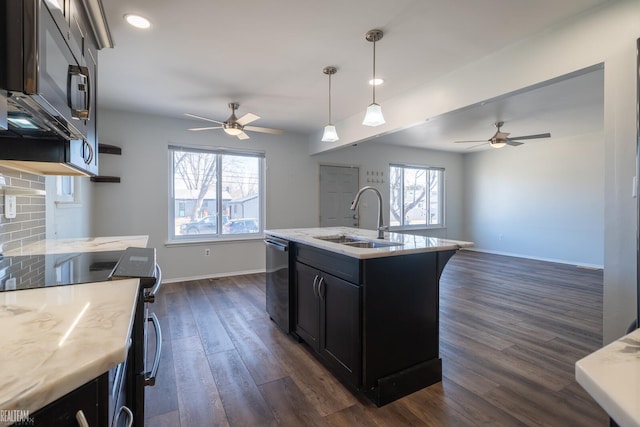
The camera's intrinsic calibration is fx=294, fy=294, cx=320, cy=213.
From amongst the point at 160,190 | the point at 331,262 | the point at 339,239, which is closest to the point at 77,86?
the point at 331,262

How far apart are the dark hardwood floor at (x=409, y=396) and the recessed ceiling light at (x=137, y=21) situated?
253 cm

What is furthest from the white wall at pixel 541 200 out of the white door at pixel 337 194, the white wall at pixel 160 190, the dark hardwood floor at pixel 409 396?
the white wall at pixel 160 190

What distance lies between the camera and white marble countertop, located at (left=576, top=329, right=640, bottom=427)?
1.38 ft

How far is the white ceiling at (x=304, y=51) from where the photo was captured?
201 centimetres

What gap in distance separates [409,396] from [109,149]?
176 inches

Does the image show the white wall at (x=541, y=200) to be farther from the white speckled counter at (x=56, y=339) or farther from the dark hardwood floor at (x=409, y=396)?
the white speckled counter at (x=56, y=339)

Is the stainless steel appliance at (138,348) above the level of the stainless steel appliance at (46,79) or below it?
below

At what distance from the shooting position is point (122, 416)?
87 cm

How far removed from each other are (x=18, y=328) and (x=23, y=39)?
0.71m

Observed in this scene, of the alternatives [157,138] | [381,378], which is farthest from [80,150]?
[157,138]

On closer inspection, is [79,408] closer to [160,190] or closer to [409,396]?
[409,396]

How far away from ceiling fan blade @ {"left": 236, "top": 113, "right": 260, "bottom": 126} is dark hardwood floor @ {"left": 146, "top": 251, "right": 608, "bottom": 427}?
2.13m

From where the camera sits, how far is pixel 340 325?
1913mm

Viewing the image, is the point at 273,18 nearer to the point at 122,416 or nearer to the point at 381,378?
the point at 122,416
